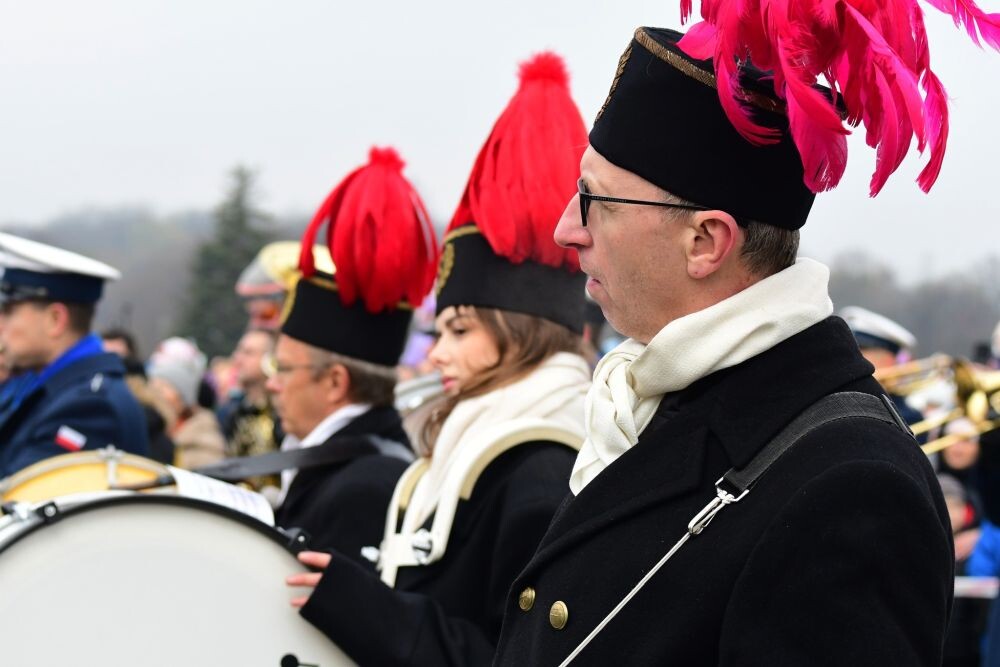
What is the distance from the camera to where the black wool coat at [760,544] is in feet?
5.38

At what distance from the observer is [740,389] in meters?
1.95

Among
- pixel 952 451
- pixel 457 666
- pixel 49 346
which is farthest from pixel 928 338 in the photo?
pixel 457 666

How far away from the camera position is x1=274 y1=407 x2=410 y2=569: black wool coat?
3.69 meters

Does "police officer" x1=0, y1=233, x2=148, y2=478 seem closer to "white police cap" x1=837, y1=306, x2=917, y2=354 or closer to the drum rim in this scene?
the drum rim

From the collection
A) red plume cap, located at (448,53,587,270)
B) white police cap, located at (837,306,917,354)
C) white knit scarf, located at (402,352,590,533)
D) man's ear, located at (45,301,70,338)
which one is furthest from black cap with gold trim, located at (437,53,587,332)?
white police cap, located at (837,306,917,354)

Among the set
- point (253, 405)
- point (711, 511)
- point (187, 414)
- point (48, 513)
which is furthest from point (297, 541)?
point (187, 414)

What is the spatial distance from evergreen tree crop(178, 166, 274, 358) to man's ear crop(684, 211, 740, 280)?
27336 mm

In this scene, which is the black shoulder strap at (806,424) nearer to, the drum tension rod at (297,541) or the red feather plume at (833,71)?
the red feather plume at (833,71)

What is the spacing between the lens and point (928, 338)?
58.9 feet

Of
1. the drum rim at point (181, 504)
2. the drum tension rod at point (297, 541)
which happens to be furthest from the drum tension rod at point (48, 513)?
the drum tension rod at point (297, 541)

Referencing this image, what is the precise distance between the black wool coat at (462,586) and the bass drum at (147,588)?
0.33 ft

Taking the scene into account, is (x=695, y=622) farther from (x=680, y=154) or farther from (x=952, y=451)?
(x=952, y=451)

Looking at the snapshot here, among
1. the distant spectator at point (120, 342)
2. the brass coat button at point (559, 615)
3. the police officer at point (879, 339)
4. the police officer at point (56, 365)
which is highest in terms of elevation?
the brass coat button at point (559, 615)

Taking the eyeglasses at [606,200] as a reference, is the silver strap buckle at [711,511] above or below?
below
